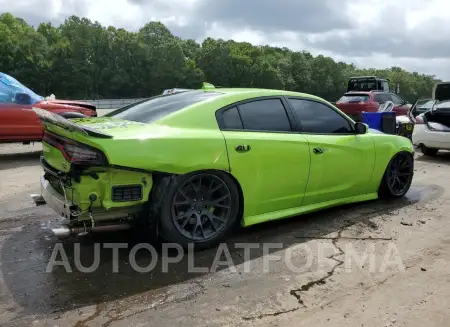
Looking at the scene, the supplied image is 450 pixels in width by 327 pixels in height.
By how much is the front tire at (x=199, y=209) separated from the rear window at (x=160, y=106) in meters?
0.70

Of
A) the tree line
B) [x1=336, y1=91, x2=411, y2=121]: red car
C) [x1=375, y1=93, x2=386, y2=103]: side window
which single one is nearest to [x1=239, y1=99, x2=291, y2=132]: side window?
[x1=336, y1=91, x2=411, y2=121]: red car

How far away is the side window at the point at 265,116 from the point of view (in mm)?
4492

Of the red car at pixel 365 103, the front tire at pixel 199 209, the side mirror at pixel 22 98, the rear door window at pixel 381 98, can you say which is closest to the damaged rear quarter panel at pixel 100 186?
the front tire at pixel 199 209

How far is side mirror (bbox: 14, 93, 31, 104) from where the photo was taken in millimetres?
9523

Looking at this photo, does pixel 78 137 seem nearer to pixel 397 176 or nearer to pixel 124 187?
pixel 124 187

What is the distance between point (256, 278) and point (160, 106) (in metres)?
1.93

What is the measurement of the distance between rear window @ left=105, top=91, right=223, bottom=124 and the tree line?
2679 inches

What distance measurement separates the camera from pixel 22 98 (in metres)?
9.58

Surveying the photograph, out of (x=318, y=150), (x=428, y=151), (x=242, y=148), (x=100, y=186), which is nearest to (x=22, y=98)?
(x=100, y=186)

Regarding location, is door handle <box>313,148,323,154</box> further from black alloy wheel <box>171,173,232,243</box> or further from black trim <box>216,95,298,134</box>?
black alloy wheel <box>171,173,232,243</box>

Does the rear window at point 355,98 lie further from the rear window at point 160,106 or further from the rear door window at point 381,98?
the rear window at point 160,106

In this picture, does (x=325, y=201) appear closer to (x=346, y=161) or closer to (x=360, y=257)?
(x=346, y=161)

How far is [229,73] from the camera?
290 ft

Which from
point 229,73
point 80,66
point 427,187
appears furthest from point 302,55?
point 427,187
